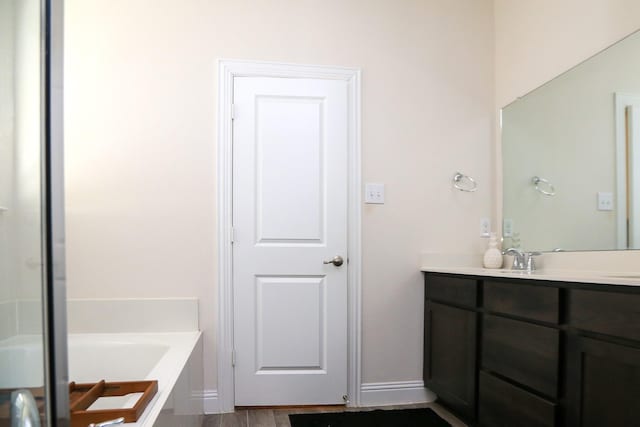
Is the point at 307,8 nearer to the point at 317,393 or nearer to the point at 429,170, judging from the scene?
the point at 429,170

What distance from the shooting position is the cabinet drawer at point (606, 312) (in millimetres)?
1258

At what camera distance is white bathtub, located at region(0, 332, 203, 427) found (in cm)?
158

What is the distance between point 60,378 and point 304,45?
7.68ft

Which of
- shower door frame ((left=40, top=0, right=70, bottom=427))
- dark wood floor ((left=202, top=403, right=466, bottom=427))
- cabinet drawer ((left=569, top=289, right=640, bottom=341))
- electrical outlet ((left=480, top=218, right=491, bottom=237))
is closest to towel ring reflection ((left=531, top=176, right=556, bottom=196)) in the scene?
electrical outlet ((left=480, top=218, right=491, bottom=237))

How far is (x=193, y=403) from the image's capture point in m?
1.98

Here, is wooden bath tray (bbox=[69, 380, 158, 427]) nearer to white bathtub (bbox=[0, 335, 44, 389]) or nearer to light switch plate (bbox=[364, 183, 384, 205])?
white bathtub (bbox=[0, 335, 44, 389])

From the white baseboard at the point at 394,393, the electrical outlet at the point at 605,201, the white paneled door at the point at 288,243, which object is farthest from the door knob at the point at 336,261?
the electrical outlet at the point at 605,201

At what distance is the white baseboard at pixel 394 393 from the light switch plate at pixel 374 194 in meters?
1.09

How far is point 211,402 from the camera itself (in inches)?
93.0

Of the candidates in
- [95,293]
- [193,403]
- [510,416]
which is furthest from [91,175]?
[510,416]

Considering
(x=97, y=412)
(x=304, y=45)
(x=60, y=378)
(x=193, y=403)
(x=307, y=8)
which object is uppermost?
(x=307, y=8)

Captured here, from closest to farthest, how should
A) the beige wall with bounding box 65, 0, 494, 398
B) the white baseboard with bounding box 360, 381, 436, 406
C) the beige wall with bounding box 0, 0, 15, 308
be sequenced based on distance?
1. the beige wall with bounding box 0, 0, 15, 308
2. the beige wall with bounding box 65, 0, 494, 398
3. the white baseboard with bounding box 360, 381, 436, 406

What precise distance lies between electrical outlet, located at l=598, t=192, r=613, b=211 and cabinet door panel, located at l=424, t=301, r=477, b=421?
0.76m

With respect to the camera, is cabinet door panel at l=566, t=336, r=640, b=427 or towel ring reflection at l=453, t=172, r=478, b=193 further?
towel ring reflection at l=453, t=172, r=478, b=193
